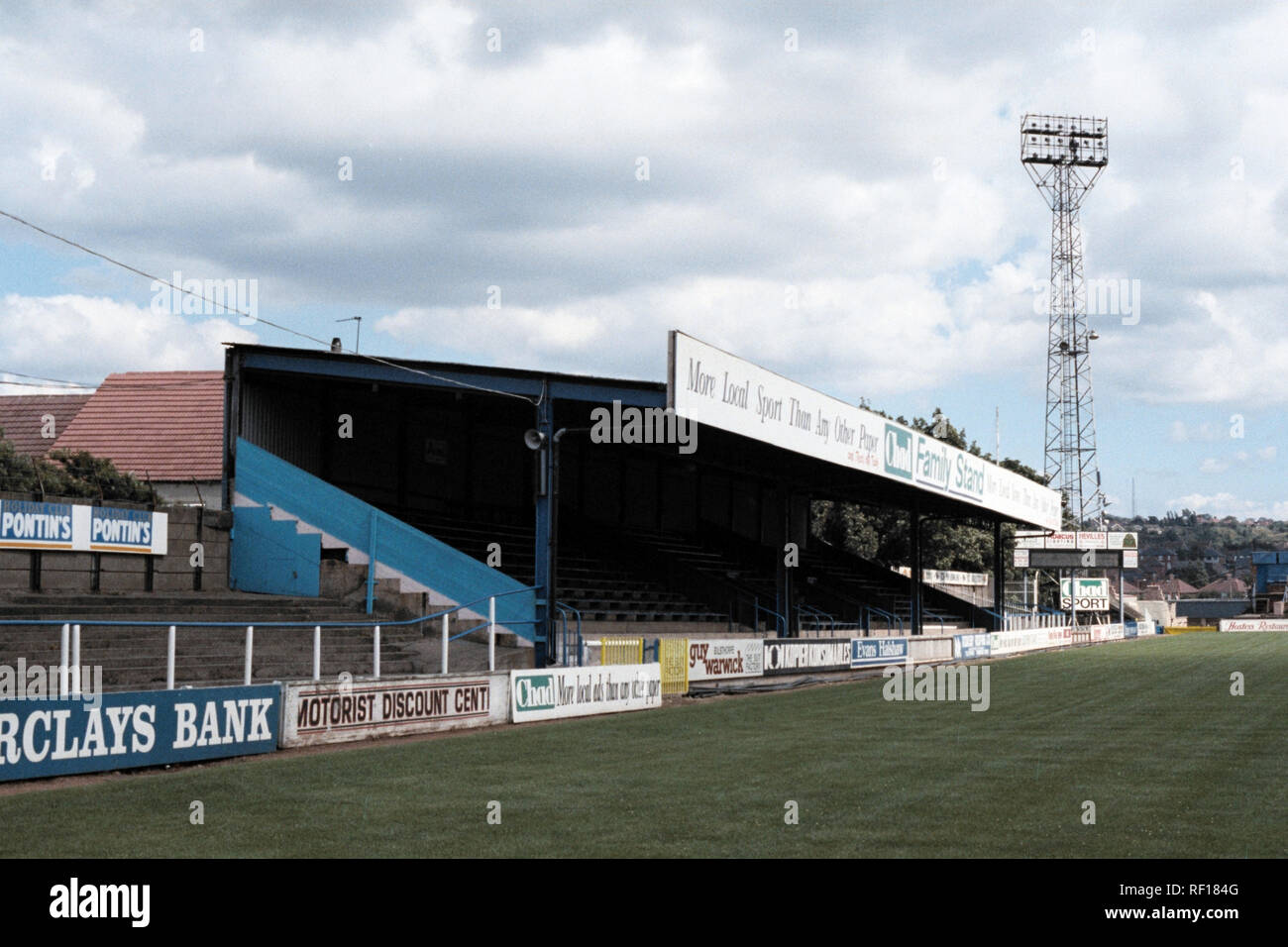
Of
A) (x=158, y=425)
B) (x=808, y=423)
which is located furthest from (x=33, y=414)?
(x=808, y=423)

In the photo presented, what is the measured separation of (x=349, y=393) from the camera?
3131 cm

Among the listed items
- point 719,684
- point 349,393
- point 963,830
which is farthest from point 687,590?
point 963,830

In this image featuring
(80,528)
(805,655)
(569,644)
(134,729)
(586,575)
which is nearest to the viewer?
(134,729)

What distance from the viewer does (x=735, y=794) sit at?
1206 centimetres

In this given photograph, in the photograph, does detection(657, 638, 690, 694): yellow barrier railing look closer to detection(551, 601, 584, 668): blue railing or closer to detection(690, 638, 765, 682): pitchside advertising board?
detection(690, 638, 765, 682): pitchside advertising board

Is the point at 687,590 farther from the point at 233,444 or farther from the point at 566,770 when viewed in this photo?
the point at 566,770

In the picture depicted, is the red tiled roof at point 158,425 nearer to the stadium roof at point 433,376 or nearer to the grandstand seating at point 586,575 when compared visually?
the stadium roof at point 433,376

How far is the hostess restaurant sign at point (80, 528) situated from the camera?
21719mm

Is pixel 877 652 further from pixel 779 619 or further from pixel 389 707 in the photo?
pixel 389 707

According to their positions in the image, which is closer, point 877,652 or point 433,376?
point 433,376

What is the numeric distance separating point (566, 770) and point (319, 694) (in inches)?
197

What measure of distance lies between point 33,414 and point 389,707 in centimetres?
2611

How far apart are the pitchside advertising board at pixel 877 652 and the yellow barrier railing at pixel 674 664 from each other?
10.2 metres

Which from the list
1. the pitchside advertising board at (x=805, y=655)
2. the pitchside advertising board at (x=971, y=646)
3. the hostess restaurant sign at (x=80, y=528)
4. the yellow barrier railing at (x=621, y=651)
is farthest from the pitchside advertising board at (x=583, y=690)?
the pitchside advertising board at (x=971, y=646)
